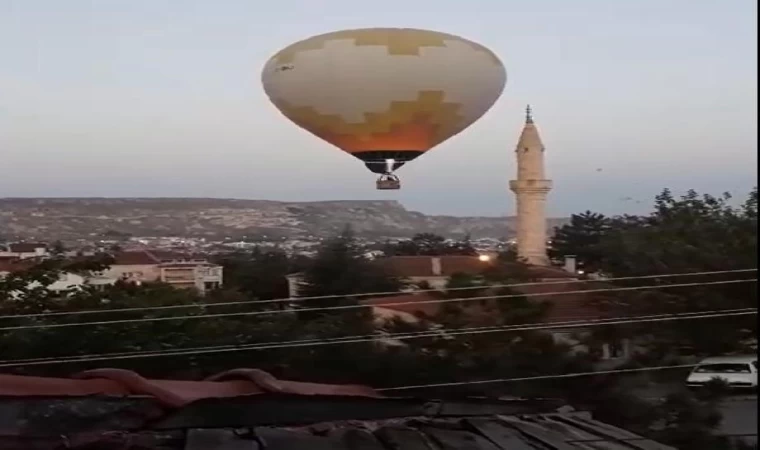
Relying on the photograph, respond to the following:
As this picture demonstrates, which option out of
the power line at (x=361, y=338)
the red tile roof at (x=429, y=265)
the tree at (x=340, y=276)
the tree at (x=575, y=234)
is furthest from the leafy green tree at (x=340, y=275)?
the tree at (x=575, y=234)

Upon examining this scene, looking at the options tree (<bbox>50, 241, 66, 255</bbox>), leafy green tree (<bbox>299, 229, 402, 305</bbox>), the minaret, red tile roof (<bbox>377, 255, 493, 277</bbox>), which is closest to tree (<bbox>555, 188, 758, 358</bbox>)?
red tile roof (<bbox>377, 255, 493, 277</bbox>)

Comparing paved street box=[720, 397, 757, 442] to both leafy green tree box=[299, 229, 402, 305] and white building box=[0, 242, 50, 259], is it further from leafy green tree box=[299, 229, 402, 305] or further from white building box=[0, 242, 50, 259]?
white building box=[0, 242, 50, 259]

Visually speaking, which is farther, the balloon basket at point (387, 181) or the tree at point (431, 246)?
the tree at point (431, 246)

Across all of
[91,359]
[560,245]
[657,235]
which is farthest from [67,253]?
[560,245]

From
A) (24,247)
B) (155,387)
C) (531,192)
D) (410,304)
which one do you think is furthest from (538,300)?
(531,192)

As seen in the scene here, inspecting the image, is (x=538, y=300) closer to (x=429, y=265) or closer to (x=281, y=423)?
(x=281, y=423)

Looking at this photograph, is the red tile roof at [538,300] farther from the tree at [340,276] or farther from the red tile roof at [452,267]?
the red tile roof at [452,267]

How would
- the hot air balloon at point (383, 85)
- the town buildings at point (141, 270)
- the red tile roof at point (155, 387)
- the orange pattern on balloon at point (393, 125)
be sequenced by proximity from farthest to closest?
the town buildings at point (141, 270), the orange pattern on balloon at point (393, 125), the hot air balloon at point (383, 85), the red tile roof at point (155, 387)
